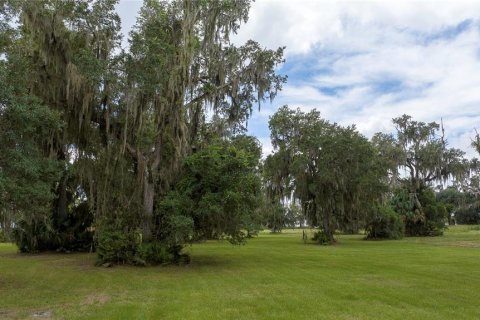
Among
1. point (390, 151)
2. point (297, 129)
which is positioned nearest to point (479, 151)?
point (297, 129)

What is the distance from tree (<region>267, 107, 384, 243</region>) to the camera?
31375 mm

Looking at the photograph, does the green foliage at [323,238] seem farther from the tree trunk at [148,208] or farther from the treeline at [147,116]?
the tree trunk at [148,208]

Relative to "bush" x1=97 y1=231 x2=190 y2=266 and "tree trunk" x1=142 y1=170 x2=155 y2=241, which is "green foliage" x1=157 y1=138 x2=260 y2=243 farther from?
"bush" x1=97 y1=231 x2=190 y2=266

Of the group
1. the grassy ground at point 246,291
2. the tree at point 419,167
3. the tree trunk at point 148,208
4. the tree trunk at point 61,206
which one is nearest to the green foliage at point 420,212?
the tree at point 419,167

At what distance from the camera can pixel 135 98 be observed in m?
16.2

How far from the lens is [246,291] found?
11.1 m

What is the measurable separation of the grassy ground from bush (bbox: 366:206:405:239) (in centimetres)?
2163

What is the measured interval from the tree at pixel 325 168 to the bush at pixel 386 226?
16.8 ft

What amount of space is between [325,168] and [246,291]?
21.1 meters

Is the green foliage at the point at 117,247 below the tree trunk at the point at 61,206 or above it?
below

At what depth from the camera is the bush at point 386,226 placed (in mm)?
38888

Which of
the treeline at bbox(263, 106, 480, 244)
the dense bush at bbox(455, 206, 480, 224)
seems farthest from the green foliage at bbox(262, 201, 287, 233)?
the dense bush at bbox(455, 206, 480, 224)

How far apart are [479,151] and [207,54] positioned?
11.4 m

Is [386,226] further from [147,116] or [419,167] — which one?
[147,116]
